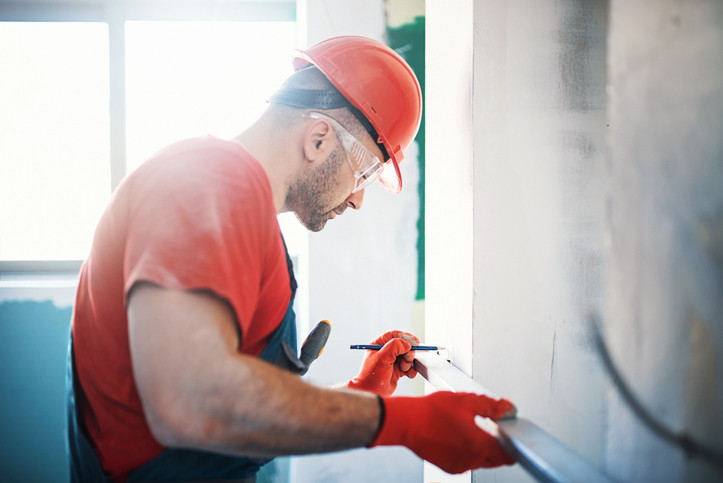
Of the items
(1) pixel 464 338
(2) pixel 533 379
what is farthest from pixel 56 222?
(2) pixel 533 379

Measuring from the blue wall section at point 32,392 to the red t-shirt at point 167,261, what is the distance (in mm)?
1818

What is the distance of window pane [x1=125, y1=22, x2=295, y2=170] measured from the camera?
2240 millimetres

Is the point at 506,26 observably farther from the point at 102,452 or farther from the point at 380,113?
the point at 102,452

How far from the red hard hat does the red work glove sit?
611 millimetres

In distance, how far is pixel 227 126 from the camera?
2.24 m

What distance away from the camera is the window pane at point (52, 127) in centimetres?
229

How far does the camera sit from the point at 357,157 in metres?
1.00

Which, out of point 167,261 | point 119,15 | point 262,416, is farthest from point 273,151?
point 119,15

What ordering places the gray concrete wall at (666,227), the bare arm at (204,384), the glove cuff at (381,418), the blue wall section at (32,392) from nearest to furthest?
the bare arm at (204,384) → the glove cuff at (381,418) → the gray concrete wall at (666,227) → the blue wall section at (32,392)

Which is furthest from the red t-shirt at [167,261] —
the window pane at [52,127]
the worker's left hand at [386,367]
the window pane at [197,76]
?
the window pane at [52,127]

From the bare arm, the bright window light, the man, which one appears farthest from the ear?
the bright window light

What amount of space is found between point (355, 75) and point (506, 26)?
0.35 meters

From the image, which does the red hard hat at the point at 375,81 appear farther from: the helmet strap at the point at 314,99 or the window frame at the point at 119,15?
the window frame at the point at 119,15

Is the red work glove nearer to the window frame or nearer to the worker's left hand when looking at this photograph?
the worker's left hand
